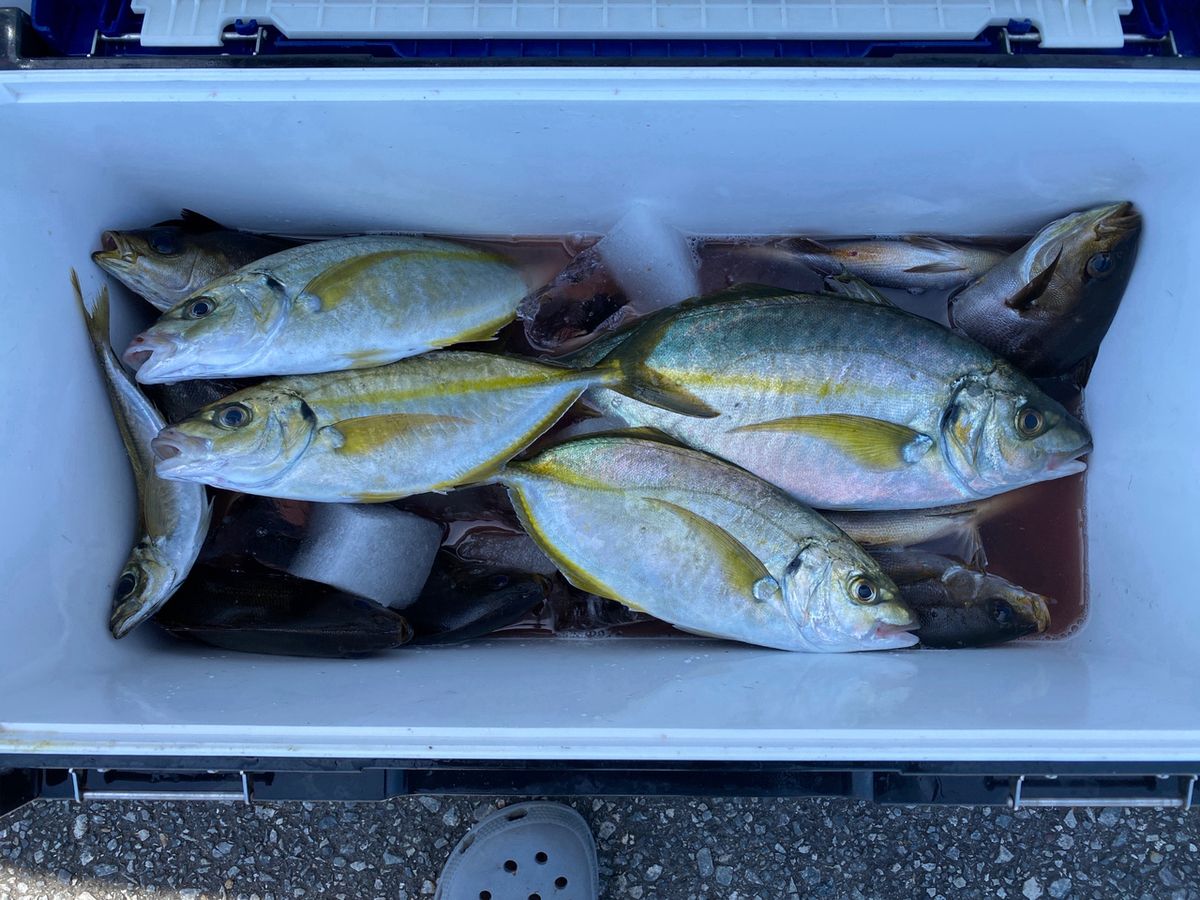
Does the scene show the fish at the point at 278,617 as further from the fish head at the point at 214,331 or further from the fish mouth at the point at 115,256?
the fish mouth at the point at 115,256

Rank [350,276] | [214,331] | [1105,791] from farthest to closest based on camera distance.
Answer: [350,276] → [214,331] → [1105,791]

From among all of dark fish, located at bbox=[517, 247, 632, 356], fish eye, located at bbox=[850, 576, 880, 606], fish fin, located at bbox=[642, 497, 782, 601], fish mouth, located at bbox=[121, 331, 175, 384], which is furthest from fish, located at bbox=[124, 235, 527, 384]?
fish eye, located at bbox=[850, 576, 880, 606]

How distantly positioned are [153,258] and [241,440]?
0.46 meters

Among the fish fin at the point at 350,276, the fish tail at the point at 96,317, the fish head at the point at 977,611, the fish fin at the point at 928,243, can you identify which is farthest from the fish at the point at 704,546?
the fish tail at the point at 96,317

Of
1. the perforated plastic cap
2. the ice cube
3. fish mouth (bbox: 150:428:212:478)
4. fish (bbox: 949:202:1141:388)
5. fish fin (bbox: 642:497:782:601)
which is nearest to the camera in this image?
fish mouth (bbox: 150:428:212:478)

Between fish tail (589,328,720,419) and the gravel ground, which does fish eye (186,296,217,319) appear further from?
the gravel ground

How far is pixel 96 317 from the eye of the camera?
1.56 meters

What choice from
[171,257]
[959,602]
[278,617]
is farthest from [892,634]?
[171,257]

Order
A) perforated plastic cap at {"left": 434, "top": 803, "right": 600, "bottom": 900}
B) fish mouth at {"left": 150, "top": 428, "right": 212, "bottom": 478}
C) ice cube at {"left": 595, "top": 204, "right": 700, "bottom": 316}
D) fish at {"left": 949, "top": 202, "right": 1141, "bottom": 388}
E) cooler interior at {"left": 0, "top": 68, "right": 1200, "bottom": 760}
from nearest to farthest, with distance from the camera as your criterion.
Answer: cooler interior at {"left": 0, "top": 68, "right": 1200, "bottom": 760}, fish mouth at {"left": 150, "top": 428, "right": 212, "bottom": 478}, fish at {"left": 949, "top": 202, "right": 1141, "bottom": 388}, ice cube at {"left": 595, "top": 204, "right": 700, "bottom": 316}, perforated plastic cap at {"left": 434, "top": 803, "right": 600, "bottom": 900}

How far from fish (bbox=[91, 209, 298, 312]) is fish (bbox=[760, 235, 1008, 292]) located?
1.11 meters

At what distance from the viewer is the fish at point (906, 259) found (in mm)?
1736

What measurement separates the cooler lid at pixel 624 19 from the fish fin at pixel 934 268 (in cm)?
46

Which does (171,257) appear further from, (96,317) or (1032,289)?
(1032,289)

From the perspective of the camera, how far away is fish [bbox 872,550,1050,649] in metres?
1.61
